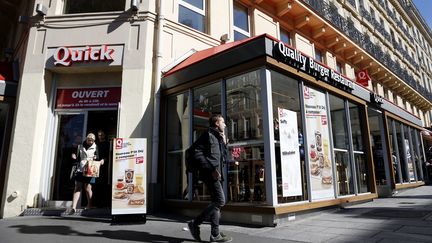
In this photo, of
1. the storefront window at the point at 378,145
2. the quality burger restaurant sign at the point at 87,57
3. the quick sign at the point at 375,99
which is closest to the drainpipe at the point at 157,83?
the quality burger restaurant sign at the point at 87,57

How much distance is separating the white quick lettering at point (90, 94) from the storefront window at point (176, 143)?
5.89 ft

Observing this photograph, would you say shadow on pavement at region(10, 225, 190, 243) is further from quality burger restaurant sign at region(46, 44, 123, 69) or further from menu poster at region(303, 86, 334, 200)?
quality burger restaurant sign at region(46, 44, 123, 69)

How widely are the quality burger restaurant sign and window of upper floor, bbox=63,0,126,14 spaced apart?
4.55 feet

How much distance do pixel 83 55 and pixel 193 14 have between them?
378 cm

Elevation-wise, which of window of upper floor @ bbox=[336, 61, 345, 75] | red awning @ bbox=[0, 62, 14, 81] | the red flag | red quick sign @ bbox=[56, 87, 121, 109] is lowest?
red quick sign @ bbox=[56, 87, 121, 109]

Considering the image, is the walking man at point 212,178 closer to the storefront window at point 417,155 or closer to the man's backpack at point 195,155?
the man's backpack at point 195,155

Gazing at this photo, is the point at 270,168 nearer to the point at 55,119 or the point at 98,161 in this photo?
the point at 98,161

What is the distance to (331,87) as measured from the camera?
26.0 feet

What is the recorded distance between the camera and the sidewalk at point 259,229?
450 centimetres

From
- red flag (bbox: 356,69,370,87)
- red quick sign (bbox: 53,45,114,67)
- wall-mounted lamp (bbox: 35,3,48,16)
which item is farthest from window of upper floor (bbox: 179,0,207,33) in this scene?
red flag (bbox: 356,69,370,87)

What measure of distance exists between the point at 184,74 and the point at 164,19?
2.23m

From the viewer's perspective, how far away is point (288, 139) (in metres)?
6.16

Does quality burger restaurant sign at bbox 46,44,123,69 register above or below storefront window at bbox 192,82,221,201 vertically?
above

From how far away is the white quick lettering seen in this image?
8516mm
